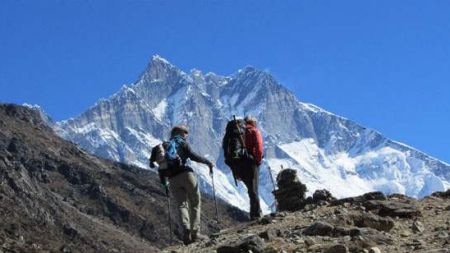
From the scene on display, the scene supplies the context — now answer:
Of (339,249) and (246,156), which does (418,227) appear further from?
(246,156)

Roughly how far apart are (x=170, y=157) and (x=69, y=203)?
484 feet

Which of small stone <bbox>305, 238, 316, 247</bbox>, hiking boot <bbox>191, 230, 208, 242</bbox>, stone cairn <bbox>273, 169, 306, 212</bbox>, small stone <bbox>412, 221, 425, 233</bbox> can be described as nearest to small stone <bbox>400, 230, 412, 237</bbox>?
small stone <bbox>412, 221, 425, 233</bbox>

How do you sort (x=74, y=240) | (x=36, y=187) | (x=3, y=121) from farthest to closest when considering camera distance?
1. (x=3, y=121)
2. (x=36, y=187)
3. (x=74, y=240)

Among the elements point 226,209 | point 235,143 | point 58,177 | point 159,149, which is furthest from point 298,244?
point 226,209

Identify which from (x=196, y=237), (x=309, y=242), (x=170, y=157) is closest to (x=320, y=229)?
(x=309, y=242)

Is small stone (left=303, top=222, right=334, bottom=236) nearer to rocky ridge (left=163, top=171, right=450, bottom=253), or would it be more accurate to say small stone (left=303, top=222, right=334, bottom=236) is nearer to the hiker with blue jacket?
rocky ridge (left=163, top=171, right=450, bottom=253)

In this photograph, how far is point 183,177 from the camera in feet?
43.0

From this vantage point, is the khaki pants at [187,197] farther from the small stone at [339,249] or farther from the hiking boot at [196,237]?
the small stone at [339,249]

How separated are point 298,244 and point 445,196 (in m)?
6.44

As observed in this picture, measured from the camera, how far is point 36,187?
147 meters

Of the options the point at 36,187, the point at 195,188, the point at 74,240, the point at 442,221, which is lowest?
the point at 442,221

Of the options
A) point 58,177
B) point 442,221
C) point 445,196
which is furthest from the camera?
point 58,177

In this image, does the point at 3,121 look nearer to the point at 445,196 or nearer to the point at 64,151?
the point at 64,151

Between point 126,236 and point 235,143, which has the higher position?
point 126,236
